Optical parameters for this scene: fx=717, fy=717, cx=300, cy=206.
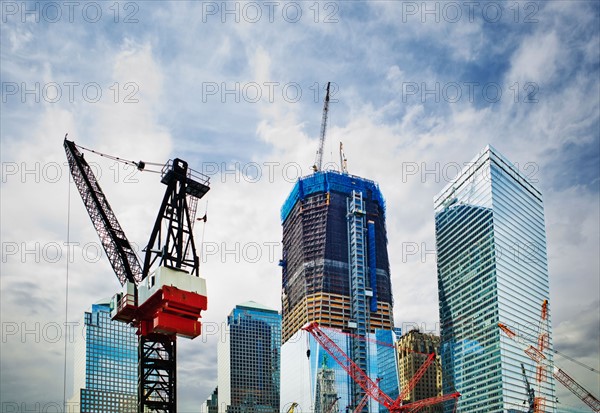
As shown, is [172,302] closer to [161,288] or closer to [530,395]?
[161,288]

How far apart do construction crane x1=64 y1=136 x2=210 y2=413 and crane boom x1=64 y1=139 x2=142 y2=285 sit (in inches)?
3.9

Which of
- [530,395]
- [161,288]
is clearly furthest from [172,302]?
[530,395]

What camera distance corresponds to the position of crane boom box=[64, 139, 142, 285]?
70688mm

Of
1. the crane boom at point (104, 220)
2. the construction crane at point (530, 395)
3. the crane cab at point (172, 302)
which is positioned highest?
the crane boom at point (104, 220)

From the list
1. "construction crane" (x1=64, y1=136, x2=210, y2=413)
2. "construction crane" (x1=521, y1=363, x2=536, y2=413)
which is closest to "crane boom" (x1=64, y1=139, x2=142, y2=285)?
"construction crane" (x1=64, y1=136, x2=210, y2=413)

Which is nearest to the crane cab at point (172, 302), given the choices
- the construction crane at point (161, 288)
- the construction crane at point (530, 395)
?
the construction crane at point (161, 288)

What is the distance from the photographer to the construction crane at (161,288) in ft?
204

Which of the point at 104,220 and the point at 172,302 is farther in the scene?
the point at 104,220

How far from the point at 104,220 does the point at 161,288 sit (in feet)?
51.9

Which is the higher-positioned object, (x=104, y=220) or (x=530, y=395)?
(x=104, y=220)

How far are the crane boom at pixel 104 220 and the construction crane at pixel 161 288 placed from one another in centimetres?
10

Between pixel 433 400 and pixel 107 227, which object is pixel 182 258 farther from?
pixel 433 400

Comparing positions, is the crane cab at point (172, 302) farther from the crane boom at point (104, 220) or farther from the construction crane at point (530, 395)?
the construction crane at point (530, 395)

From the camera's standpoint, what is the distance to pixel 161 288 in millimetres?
61875
